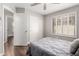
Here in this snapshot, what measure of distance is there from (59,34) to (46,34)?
0.19m

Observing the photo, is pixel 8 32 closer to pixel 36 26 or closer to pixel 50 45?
pixel 36 26

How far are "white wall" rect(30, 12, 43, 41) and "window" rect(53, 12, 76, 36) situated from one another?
0.21m

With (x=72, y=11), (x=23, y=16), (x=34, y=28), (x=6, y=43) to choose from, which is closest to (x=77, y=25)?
(x=72, y=11)

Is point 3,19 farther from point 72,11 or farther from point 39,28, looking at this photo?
point 72,11

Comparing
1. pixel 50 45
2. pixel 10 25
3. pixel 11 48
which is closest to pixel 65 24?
pixel 50 45

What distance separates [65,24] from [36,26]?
41 centimetres

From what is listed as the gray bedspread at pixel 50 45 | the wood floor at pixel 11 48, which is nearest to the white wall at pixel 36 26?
the gray bedspread at pixel 50 45

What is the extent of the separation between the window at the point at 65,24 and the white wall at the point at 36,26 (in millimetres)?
205

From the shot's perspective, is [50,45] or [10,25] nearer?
[50,45]

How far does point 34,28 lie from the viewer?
1422 mm

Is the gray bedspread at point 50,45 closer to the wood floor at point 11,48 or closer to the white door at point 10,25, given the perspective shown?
the wood floor at point 11,48

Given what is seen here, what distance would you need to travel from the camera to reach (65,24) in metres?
1.36

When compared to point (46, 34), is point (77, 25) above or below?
above

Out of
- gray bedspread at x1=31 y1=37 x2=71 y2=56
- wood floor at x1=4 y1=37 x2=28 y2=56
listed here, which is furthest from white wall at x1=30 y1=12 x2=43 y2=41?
wood floor at x1=4 y1=37 x2=28 y2=56
